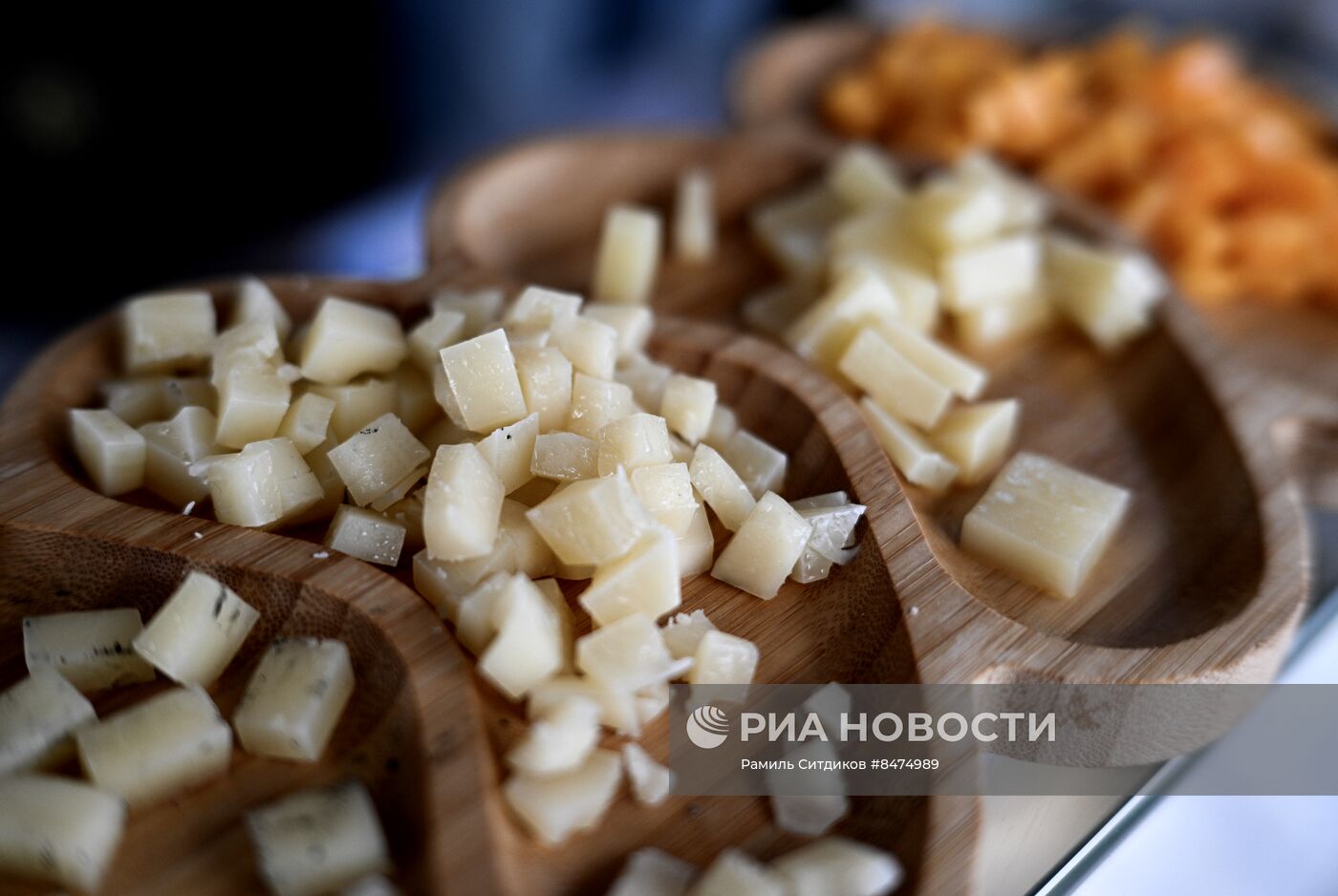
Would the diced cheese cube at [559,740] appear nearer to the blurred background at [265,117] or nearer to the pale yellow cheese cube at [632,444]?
the pale yellow cheese cube at [632,444]

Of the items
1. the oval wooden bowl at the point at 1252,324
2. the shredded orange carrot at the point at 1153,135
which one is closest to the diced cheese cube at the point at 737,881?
the oval wooden bowl at the point at 1252,324

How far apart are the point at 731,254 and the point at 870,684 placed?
0.96 m

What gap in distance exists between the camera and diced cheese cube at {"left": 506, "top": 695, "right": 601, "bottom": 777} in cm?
100

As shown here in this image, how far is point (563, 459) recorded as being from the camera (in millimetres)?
1196

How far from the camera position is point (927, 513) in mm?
1395

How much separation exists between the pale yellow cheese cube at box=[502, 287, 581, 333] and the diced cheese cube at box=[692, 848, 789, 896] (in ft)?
2.20

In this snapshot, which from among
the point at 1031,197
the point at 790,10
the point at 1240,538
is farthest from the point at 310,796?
the point at 790,10

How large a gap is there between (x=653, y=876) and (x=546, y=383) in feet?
1.83

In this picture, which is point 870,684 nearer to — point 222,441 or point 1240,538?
point 1240,538

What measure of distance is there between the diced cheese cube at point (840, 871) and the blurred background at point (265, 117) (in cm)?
149

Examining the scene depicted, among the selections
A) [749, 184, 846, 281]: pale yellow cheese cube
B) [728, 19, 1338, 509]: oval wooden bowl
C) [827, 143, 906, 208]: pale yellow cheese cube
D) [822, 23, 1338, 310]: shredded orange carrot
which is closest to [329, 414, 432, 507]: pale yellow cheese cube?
[749, 184, 846, 281]: pale yellow cheese cube

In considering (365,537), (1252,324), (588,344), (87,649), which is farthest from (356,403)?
(1252,324)

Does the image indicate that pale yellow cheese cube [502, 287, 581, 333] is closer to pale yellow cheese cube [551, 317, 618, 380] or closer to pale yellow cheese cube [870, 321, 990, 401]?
pale yellow cheese cube [551, 317, 618, 380]

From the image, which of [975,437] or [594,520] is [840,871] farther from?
[975,437]
